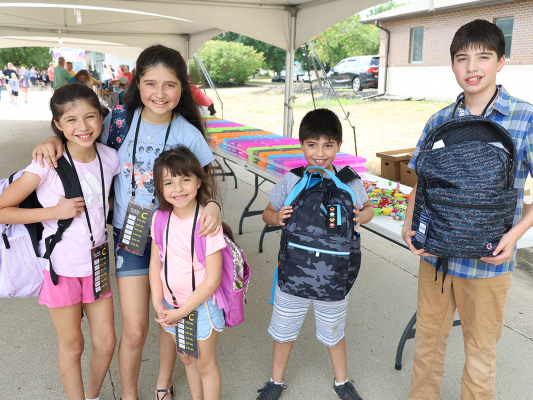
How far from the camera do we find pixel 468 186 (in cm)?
153

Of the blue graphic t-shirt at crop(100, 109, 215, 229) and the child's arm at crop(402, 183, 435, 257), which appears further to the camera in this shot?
the blue graphic t-shirt at crop(100, 109, 215, 229)

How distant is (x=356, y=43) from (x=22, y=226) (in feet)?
130

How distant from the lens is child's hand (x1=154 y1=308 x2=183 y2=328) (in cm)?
178

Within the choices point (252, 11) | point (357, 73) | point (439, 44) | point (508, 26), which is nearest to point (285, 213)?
point (252, 11)

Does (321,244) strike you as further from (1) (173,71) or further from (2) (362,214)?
(1) (173,71)

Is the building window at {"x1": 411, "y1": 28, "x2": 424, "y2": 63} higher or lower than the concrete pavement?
higher

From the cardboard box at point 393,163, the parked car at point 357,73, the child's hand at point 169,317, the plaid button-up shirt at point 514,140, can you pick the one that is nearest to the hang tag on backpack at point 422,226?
the plaid button-up shirt at point 514,140

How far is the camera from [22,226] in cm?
178

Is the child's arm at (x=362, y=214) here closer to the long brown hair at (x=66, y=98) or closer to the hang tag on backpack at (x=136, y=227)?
the hang tag on backpack at (x=136, y=227)

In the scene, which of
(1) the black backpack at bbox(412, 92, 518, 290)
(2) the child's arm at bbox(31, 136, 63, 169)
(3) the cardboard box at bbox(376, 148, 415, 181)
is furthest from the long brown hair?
(3) the cardboard box at bbox(376, 148, 415, 181)

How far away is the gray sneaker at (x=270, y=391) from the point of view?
222 cm

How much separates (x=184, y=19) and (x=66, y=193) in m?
4.89

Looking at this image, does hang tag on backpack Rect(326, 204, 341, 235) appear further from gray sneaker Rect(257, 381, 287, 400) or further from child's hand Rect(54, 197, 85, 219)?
child's hand Rect(54, 197, 85, 219)

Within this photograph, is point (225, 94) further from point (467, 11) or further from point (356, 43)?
point (356, 43)
